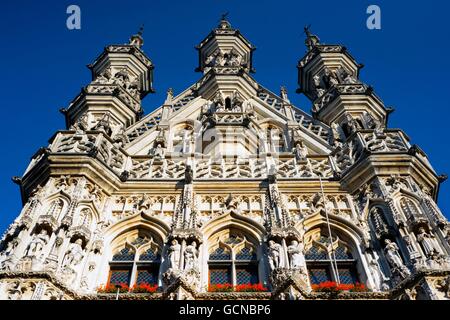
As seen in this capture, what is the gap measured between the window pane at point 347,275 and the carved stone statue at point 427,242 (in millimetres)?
1524

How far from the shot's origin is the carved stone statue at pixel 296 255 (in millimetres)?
10625

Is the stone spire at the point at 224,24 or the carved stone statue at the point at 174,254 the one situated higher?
the stone spire at the point at 224,24

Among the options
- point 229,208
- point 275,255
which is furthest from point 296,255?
point 229,208

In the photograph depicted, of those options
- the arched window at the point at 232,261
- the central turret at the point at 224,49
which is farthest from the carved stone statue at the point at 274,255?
the central turret at the point at 224,49

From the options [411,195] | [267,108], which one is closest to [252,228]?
[411,195]

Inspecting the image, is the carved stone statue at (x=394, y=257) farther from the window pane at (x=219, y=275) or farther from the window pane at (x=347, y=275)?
the window pane at (x=219, y=275)

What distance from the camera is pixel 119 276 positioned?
37.4 ft

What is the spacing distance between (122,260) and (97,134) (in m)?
4.03

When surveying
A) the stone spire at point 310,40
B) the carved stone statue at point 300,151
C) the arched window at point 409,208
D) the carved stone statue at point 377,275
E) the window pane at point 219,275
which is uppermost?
the stone spire at point 310,40

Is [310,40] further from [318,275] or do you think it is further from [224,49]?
[318,275]

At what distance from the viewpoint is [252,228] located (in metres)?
12.2

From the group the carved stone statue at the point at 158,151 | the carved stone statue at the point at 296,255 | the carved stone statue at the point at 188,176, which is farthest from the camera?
the carved stone statue at the point at 158,151

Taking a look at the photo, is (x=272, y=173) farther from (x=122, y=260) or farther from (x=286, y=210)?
(x=122, y=260)

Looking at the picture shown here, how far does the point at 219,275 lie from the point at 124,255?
7.10 feet
